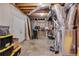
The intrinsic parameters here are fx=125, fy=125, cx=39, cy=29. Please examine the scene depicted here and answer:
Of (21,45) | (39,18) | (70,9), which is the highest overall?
(70,9)

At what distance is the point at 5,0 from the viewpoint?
133 cm

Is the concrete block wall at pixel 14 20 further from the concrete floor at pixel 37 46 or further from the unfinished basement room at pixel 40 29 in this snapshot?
the concrete floor at pixel 37 46

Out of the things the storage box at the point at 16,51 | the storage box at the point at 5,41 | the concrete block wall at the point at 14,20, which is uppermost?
the concrete block wall at the point at 14,20

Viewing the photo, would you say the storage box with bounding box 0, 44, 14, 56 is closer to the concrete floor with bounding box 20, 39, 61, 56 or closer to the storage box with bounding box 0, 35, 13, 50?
the storage box with bounding box 0, 35, 13, 50

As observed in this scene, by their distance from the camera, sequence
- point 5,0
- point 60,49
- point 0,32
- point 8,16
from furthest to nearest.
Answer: point 60,49, point 8,16, point 0,32, point 5,0

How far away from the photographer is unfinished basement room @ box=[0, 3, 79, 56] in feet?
5.18

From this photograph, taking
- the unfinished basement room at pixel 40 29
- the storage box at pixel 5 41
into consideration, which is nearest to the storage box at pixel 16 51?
the unfinished basement room at pixel 40 29

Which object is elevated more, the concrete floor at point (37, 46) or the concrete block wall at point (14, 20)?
the concrete block wall at point (14, 20)

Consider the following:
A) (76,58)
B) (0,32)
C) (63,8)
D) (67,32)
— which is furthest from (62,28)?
(0,32)

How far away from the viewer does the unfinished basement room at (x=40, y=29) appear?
1.58 m

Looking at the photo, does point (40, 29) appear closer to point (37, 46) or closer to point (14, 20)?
point (37, 46)

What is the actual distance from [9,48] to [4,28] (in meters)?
0.27

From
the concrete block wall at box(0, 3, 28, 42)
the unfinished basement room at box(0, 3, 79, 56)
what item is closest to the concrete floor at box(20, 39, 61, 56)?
the unfinished basement room at box(0, 3, 79, 56)

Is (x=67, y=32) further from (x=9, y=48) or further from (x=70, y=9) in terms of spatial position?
(x=9, y=48)
